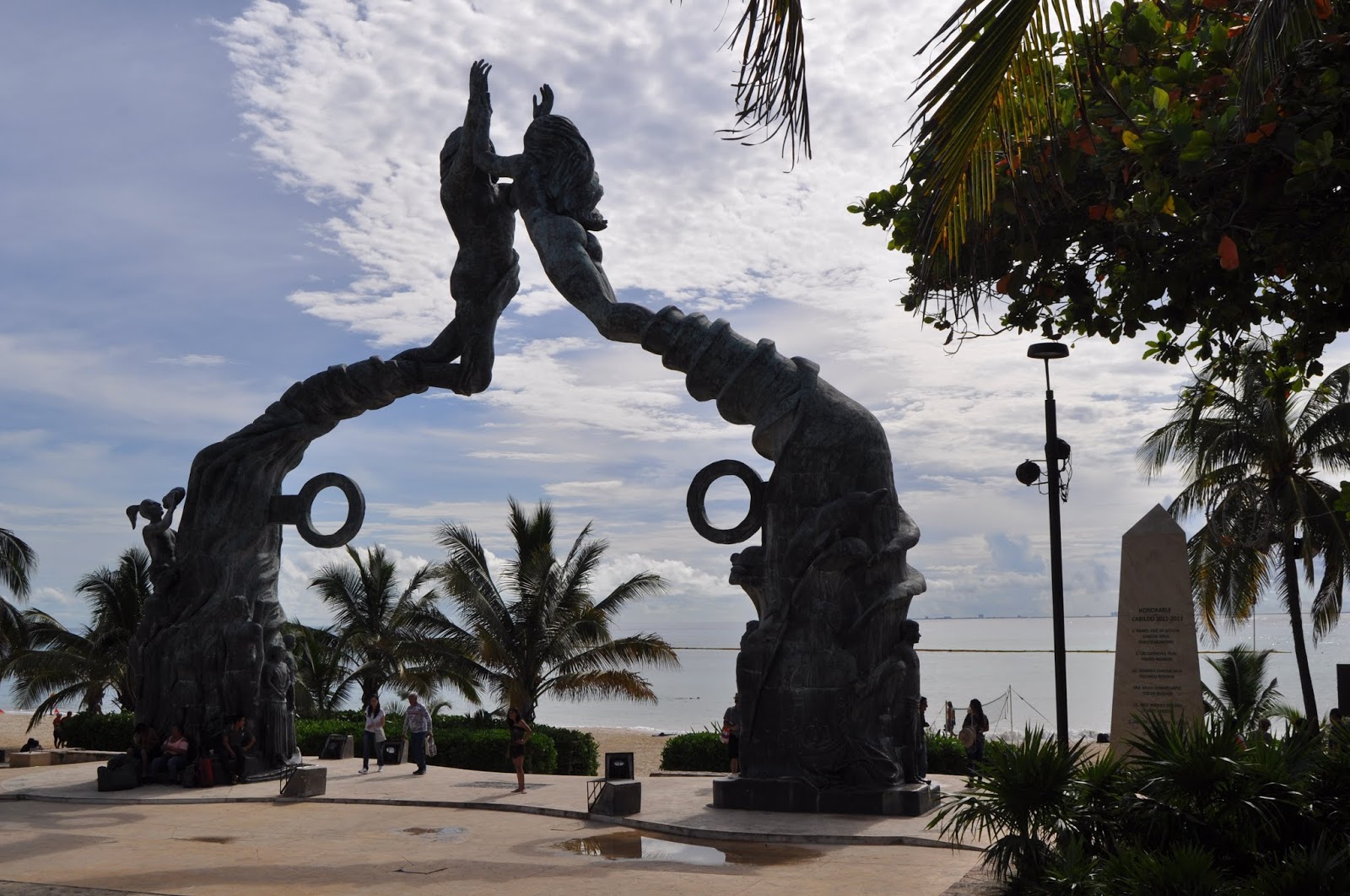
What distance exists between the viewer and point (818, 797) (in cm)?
1233

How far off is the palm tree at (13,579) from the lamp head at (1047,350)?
22.5m

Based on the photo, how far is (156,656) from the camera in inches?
633

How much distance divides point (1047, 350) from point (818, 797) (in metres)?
5.77

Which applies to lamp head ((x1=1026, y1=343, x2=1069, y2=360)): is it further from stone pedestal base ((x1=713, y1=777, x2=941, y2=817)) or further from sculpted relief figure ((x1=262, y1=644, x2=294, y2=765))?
sculpted relief figure ((x1=262, y1=644, x2=294, y2=765))

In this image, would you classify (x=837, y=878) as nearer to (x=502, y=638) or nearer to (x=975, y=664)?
(x=502, y=638)

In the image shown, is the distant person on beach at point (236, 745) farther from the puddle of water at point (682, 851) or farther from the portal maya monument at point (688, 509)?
the puddle of water at point (682, 851)

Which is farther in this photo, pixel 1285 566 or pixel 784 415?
pixel 1285 566

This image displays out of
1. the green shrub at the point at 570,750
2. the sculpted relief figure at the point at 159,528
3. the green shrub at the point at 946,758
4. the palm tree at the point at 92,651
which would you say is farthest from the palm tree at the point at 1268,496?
the palm tree at the point at 92,651

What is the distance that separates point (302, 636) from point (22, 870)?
56.6 ft

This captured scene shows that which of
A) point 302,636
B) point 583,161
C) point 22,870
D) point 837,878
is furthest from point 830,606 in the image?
point 302,636

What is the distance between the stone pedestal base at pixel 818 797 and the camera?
1216 cm

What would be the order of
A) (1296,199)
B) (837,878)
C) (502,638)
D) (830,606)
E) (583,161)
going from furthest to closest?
(502,638) < (583,161) < (830,606) < (837,878) < (1296,199)

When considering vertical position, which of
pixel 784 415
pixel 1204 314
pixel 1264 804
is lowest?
pixel 1264 804

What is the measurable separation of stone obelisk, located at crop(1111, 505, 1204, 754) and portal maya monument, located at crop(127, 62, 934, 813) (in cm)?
229
